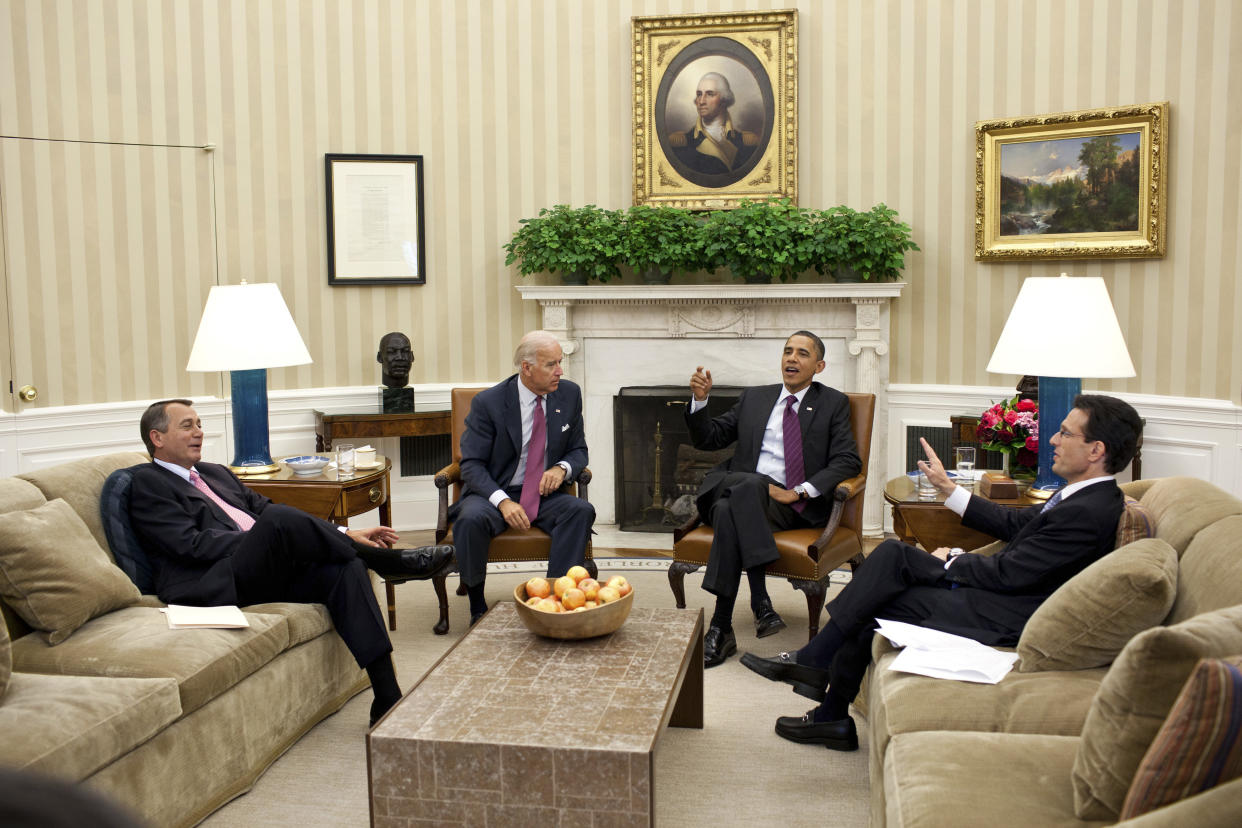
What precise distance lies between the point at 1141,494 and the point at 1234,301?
272 cm

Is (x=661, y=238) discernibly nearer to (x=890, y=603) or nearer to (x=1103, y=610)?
(x=890, y=603)

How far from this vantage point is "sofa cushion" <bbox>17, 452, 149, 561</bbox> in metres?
3.59

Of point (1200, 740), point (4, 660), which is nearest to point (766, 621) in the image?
point (4, 660)

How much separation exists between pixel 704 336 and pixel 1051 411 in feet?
8.48

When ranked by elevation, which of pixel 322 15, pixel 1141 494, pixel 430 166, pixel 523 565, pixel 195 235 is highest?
pixel 322 15

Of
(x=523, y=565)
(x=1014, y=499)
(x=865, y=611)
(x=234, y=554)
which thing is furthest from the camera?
(x=523, y=565)

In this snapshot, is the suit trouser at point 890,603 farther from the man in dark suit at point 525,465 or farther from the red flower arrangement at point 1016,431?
the man in dark suit at point 525,465

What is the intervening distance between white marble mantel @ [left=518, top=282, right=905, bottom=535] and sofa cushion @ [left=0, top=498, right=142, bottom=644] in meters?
3.56

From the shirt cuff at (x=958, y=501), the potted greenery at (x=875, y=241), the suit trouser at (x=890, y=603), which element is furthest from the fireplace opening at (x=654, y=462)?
the suit trouser at (x=890, y=603)

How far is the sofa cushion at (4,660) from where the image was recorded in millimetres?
2695

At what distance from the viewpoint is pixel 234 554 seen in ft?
11.9

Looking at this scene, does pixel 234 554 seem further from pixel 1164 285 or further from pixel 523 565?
pixel 1164 285

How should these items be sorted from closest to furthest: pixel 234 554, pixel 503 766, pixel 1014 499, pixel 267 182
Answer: pixel 503 766, pixel 234 554, pixel 1014 499, pixel 267 182

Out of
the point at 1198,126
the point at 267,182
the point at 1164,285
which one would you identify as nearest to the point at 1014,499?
the point at 1164,285
